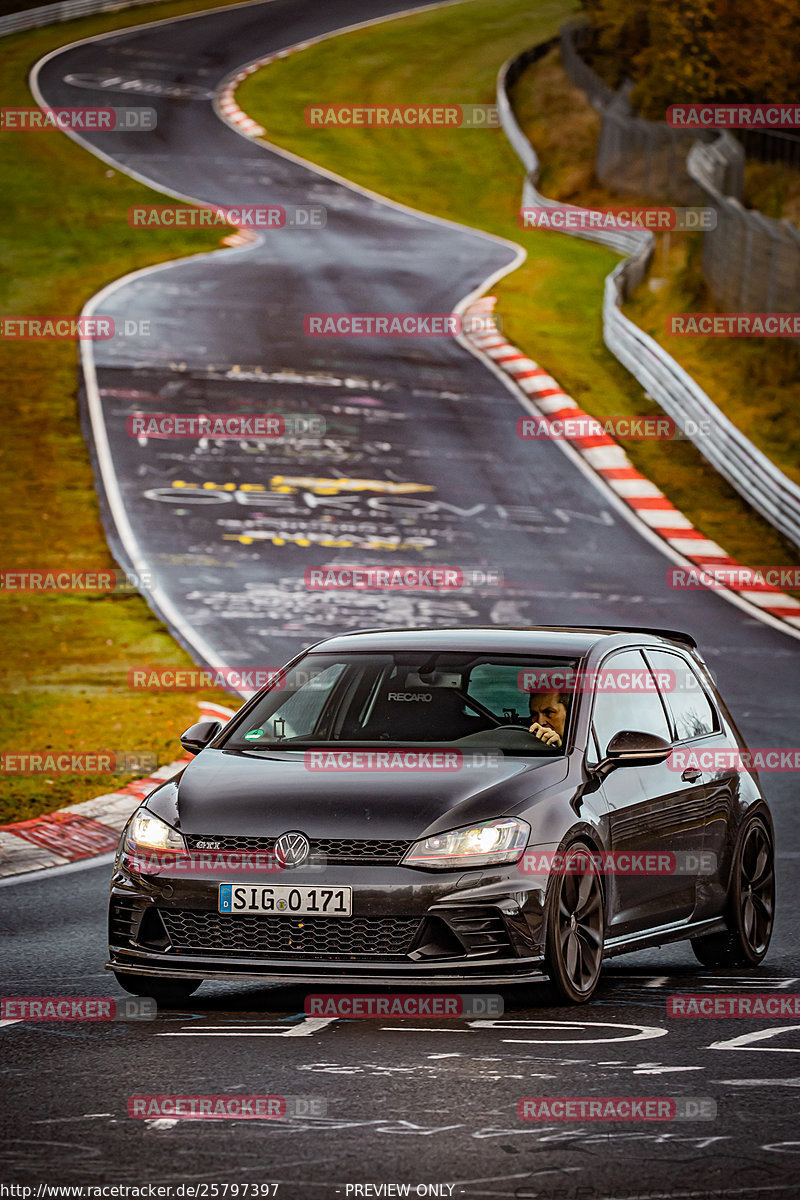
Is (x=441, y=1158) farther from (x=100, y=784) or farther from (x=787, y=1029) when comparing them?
(x=100, y=784)

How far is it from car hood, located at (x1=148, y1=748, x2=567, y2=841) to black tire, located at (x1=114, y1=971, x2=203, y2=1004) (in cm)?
75

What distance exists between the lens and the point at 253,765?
8.87m

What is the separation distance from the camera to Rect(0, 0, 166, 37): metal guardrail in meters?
78.8

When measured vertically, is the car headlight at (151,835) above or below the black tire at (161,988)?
above

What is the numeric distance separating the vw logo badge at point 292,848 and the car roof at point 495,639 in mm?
1630

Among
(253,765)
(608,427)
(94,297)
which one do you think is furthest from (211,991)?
(94,297)

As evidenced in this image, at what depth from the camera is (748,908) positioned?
1013cm

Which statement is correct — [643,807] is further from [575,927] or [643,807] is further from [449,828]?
[449,828]

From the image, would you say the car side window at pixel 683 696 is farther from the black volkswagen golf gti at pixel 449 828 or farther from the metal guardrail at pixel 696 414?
the metal guardrail at pixel 696 414

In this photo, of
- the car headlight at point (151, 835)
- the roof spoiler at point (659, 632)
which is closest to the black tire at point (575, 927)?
the car headlight at point (151, 835)

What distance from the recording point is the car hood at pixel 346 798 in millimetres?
8195

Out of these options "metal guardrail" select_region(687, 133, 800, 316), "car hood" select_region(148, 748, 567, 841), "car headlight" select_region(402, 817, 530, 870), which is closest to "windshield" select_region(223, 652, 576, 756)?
"car hood" select_region(148, 748, 567, 841)

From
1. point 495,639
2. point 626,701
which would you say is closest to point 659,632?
point 626,701

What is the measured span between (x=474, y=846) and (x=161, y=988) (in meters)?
1.60
